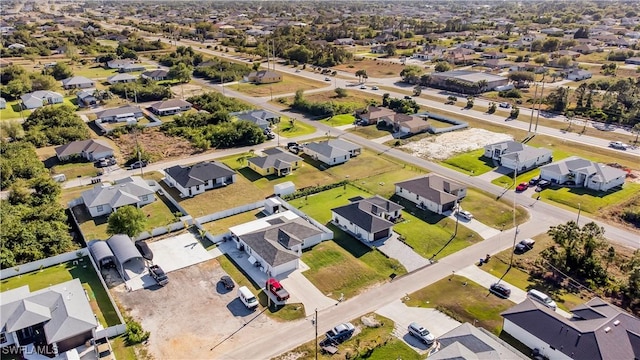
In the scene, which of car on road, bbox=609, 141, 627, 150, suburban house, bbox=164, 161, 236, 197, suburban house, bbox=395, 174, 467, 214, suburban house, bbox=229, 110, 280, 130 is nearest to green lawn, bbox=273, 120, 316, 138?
suburban house, bbox=229, 110, 280, 130

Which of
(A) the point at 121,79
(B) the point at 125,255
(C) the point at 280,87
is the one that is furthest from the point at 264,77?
(B) the point at 125,255

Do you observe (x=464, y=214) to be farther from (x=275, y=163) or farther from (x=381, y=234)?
(x=275, y=163)

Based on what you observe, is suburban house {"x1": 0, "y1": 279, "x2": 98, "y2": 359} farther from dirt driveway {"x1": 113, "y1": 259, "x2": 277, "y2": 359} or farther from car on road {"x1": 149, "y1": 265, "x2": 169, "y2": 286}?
car on road {"x1": 149, "y1": 265, "x2": 169, "y2": 286}

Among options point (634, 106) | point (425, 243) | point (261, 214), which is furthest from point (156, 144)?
point (634, 106)

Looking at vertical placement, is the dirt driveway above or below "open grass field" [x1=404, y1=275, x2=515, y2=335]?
below

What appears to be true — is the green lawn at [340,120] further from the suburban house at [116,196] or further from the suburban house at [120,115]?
the suburban house at [116,196]

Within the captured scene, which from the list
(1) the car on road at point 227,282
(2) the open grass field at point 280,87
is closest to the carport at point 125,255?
(1) the car on road at point 227,282

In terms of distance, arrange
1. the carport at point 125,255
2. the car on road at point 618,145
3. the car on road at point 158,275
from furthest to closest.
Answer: the car on road at point 618,145, the carport at point 125,255, the car on road at point 158,275
